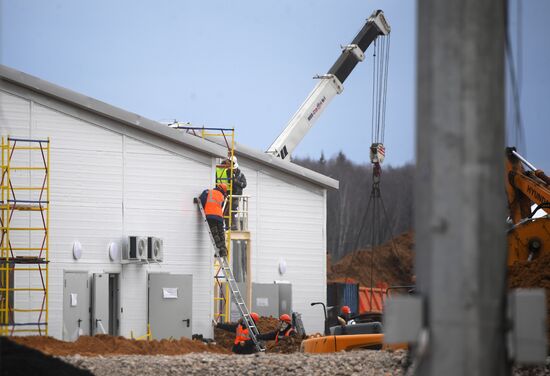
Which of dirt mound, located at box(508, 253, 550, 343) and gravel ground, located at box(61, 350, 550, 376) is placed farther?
dirt mound, located at box(508, 253, 550, 343)

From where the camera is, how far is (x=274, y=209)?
36812 mm

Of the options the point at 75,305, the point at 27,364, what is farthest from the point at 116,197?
the point at 27,364

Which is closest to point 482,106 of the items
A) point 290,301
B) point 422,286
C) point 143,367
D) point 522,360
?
point 422,286

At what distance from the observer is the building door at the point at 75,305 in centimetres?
2552

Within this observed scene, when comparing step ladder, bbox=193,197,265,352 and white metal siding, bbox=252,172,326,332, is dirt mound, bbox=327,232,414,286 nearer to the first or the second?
white metal siding, bbox=252,172,326,332

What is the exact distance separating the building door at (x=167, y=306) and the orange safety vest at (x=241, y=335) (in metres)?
2.11

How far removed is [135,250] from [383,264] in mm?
44500

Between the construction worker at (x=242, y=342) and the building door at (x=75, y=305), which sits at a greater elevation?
the building door at (x=75, y=305)

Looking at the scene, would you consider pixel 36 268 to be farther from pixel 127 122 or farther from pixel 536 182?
pixel 536 182

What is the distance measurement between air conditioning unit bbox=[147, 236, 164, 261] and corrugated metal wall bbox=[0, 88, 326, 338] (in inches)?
19.1

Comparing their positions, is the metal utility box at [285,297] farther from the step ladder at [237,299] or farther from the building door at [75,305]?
the building door at [75,305]

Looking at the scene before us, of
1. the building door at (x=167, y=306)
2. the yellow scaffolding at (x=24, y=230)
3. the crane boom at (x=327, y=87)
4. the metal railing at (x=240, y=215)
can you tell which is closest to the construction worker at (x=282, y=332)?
the building door at (x=167, y=306)

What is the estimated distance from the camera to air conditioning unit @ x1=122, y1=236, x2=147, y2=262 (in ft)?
85.9

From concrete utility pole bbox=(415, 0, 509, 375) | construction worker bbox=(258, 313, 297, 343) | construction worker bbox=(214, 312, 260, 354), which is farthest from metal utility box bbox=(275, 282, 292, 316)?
concrete utility pole bbox=(415, 0, 509, 375)
